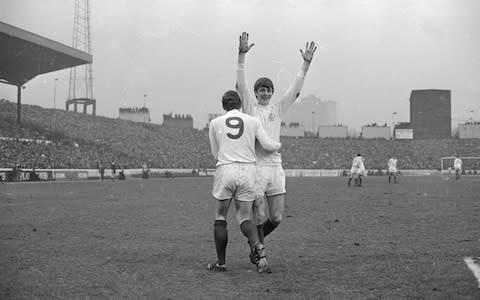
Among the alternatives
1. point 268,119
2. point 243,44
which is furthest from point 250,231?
point 243,44

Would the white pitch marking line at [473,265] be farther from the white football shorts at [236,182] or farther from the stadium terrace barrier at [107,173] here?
the stadium terrace barrier at [107,173]

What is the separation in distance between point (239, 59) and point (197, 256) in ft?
7.99

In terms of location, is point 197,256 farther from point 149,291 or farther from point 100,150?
point 100,150

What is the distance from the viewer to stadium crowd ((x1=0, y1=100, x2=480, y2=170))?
43656 mm

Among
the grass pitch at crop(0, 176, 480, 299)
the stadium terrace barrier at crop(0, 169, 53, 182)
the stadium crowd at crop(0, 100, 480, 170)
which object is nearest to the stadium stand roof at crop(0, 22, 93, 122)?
the stadium crowd at crop(0, 100, 480, 170)

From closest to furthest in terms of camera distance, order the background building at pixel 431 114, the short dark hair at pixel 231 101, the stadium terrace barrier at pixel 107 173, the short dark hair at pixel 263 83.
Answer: the short dark hair at pixel 231 101, the short dark hair at pixel 263 83, the stadium terrace barrier at pixel 107 173, the background building at pixel 431 114

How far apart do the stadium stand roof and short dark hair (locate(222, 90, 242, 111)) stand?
35.8 metres

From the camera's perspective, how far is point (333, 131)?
99.2m

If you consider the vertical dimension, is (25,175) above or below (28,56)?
below

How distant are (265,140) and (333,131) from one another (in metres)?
95.1

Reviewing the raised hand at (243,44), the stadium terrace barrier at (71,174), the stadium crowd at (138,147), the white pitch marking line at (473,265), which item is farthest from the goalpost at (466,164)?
the raised hand at (243,44)

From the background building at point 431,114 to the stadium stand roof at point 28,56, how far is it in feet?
246

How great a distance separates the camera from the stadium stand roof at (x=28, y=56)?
39.8 metres

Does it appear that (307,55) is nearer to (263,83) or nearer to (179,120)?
(263,83)
